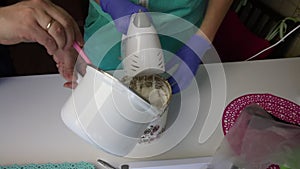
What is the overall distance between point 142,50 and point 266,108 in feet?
0.92

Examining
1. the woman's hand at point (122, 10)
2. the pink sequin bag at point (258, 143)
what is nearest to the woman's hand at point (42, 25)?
the woman's hand at point (122, 10)

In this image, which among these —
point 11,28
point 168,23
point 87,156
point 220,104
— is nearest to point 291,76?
point 220,104

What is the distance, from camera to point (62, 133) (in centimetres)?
72

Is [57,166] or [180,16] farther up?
[180,16]

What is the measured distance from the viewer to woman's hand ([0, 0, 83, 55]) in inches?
23.3

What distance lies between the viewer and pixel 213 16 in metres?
0.91

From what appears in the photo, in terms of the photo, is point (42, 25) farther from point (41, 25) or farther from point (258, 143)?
point (258, 143)

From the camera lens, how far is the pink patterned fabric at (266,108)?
721 millimetres

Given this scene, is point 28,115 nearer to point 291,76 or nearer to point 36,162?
point 36,162

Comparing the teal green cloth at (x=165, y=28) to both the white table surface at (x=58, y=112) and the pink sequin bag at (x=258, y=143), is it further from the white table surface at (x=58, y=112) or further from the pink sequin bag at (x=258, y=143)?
the pink sequin bag at (x=258, y=143)

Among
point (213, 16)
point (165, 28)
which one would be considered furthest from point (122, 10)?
point (213, 16)

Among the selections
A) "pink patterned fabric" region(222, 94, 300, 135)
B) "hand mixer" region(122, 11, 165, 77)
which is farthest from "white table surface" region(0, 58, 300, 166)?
"hand mixer" region(122, 11, 165, 77)

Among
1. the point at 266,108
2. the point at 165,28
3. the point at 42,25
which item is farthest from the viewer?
the point at 165,28

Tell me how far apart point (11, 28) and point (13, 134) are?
0.69ft
